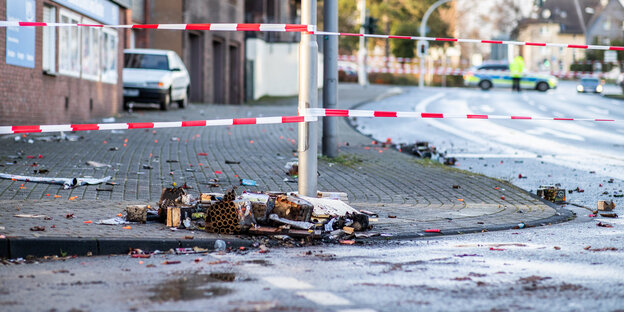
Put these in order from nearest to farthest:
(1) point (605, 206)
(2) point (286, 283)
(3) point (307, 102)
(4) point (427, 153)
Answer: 1. (2) point (286, 283)
2. (3) point (307, 102)
3. (1) point (605, 206)
4. (4) point (427, 153)

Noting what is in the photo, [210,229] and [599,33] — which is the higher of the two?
[599,33]

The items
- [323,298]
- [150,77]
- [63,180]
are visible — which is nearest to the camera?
[323,298]

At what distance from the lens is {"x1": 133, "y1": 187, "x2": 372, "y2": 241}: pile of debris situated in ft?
26.3

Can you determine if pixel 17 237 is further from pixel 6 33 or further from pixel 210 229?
pixel 6 33

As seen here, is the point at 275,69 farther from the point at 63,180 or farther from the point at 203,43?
the point at 63,180

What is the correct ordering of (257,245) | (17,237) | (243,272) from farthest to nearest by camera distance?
(257,245), (17,237), (243,272)

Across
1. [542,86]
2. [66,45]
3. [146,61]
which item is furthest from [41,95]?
[542,86]

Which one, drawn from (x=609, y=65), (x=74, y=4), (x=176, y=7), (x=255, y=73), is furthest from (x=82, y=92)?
(x=609, y=65)

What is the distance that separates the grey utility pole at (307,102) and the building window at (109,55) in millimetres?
16569

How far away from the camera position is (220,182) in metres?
11.5

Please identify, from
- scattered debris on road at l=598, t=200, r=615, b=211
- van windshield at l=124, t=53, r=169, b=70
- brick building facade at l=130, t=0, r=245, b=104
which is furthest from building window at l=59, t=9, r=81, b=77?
scattered debris on road at l=598, t=200, r=615, b=211

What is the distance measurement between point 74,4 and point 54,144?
257 inches

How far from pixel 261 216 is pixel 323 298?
280 cm

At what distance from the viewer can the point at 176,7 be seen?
36.0 metres
